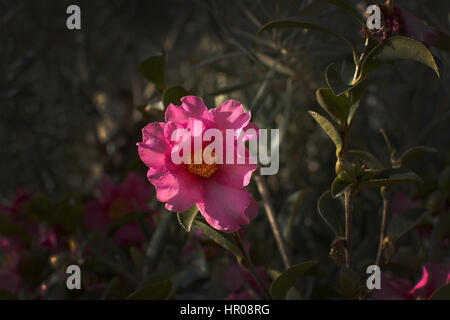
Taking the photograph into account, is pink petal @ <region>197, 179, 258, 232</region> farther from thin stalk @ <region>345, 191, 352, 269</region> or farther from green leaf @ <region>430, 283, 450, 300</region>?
green leaf @ <region>430, 283, 450, 300</region>

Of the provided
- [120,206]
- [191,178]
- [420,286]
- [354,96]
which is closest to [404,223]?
[420,286]

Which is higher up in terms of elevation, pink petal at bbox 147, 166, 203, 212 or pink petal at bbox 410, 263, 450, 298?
pink petal at bbox 147, 166, 203, 212

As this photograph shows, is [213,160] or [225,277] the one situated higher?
[213,160]

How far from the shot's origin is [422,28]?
60 centimetres

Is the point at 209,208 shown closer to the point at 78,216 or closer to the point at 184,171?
the point at 184,171

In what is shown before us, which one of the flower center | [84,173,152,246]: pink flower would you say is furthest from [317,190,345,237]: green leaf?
[84,173,152,246]: pink flower

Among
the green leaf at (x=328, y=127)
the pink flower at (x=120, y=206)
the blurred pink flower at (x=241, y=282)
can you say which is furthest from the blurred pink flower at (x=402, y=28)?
the pink flower at (x=120, y=206)

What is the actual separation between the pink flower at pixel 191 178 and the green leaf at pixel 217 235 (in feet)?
0.16

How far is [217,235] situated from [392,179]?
204 millimetres

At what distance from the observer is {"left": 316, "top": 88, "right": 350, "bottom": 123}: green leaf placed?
1.93ft

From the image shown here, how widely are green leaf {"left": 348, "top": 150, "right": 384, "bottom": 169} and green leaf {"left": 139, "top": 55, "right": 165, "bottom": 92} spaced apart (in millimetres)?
273

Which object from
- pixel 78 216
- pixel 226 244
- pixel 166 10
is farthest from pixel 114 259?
pixel 166 10
